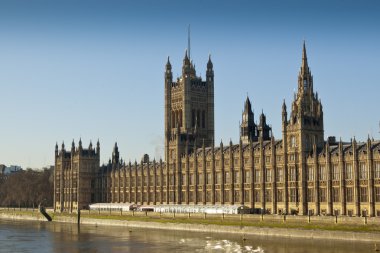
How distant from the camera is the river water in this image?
102 m

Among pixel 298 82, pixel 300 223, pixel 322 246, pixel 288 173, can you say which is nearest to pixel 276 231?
pixel 300 223

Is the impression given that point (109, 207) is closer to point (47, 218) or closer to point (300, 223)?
point (47, 218)

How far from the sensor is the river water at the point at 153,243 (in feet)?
334

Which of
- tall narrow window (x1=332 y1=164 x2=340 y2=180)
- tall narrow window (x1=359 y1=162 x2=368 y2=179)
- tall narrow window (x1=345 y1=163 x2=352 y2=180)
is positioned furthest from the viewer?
tall narrow window (x1=332 y1=164 x2=340 y2=180)

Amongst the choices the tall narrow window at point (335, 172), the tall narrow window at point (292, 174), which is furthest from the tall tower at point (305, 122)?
the tall narrow window at point (335, 172)

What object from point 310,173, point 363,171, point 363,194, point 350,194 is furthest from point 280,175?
point 363,171

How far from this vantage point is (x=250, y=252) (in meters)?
97.4

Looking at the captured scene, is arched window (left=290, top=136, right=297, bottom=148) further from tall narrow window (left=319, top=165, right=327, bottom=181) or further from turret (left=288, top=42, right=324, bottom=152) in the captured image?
tall narrow window (left=319, top=165, right=327, bottom=181)

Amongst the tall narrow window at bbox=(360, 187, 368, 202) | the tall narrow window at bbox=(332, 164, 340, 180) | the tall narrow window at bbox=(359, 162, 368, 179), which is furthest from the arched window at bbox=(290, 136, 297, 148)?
the tall narrow window at bbox=(360, 187, 368, 202)

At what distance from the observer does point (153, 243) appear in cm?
11575

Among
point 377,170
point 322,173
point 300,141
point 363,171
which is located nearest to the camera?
point 377,170

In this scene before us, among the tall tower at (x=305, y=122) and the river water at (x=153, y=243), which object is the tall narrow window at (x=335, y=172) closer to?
the tall tower at (x=305, y=122)

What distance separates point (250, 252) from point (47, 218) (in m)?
112

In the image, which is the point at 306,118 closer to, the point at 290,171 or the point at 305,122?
the point at 305,122
